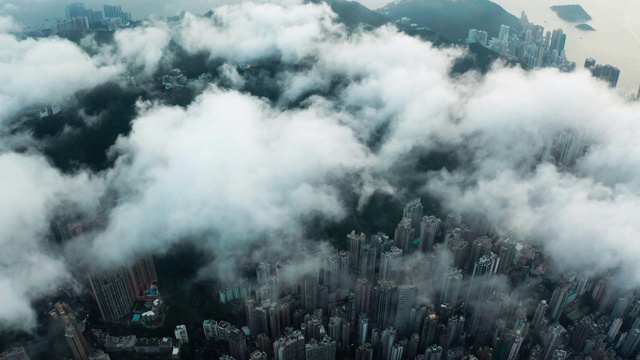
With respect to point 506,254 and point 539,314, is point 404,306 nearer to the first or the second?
point 539,314

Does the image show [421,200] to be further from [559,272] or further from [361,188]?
[559,272]

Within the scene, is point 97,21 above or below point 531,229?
above

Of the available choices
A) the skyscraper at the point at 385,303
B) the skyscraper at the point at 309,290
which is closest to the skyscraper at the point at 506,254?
the skyscraper at the point at 385,303

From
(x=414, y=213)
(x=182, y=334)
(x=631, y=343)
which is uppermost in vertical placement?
(x=414, y=213)

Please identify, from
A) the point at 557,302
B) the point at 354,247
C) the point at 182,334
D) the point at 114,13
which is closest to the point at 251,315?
the point at 182,334

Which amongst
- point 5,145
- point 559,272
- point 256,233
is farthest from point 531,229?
point 5,145

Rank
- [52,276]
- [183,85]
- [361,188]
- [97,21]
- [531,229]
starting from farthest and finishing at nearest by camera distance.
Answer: [97,21] → [183,85] → [361,188] → [531,229] → [52,276]

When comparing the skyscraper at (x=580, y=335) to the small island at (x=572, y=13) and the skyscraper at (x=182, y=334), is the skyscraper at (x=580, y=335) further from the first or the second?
the small island at (x=572, y=13)
